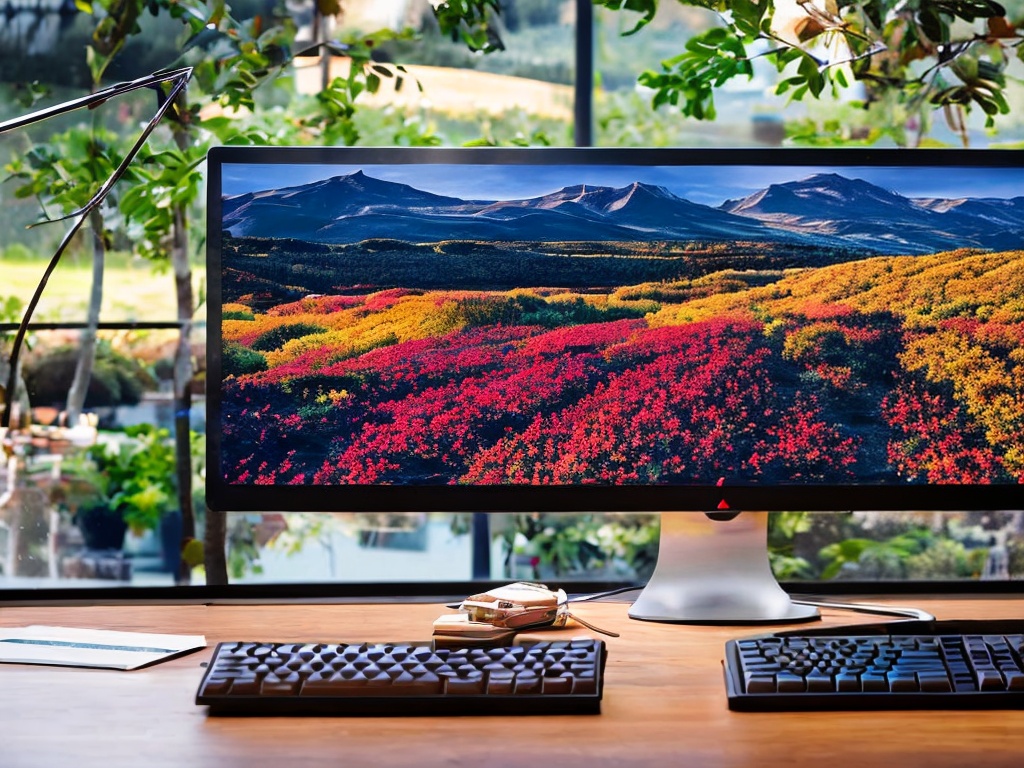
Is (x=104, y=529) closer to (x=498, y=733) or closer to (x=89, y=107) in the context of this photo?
(x=89, y=107)

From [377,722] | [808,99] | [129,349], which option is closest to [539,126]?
[808,99]


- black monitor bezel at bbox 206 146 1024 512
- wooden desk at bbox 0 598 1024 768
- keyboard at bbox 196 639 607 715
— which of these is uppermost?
black monitor bezel at bbox 206 146 1024 512

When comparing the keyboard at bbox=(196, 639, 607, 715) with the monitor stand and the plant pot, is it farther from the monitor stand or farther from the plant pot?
the plant pot

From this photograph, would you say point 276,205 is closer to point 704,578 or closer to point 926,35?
point 704,578

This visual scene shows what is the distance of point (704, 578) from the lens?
4.57 ft

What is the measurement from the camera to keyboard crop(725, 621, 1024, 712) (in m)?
1.00

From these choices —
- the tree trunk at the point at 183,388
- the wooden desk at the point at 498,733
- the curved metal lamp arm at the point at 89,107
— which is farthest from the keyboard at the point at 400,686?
the tree trunk at the point at 183,388

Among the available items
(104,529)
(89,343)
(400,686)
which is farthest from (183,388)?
(400,686)

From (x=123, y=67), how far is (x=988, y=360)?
60.3 inches

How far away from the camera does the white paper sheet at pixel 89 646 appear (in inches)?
46.9

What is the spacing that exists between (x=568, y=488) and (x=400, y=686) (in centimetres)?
39

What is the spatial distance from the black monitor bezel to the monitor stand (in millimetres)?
72

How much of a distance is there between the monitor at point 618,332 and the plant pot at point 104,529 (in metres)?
0.80

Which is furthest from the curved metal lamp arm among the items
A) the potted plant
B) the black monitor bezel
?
the potted plant
